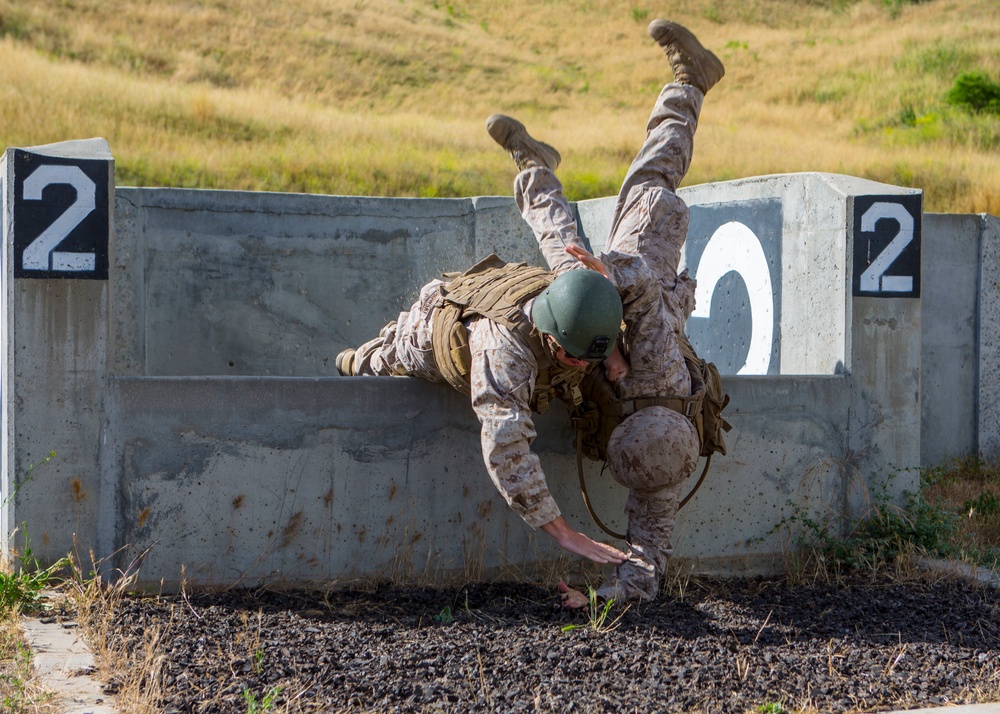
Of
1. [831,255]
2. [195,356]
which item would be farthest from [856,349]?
[195,356]

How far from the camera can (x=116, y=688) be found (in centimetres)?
Answer: 376

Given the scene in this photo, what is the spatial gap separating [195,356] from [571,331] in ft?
16.0

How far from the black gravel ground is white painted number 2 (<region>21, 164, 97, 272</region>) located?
1511 mm

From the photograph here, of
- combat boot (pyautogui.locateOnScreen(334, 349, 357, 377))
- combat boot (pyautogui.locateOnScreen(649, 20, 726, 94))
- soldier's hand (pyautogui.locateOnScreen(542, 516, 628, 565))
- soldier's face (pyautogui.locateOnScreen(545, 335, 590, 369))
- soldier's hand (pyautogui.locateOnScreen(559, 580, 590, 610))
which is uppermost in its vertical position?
combat boot (pyautogui.locateOnScreen(649, 20, 726, 94))

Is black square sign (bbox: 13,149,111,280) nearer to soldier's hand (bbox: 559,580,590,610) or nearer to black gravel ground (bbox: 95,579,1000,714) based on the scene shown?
black gravel ground (bbox: 95,579,1000,714)

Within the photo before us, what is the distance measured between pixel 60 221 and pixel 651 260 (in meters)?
2.77

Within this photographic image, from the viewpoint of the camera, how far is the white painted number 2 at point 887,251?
19.3 feet

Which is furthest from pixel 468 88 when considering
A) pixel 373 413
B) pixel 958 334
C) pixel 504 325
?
pixel 504 325

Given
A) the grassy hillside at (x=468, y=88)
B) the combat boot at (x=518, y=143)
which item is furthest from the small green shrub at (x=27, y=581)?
the grassy hillside at (x=468, y=88)

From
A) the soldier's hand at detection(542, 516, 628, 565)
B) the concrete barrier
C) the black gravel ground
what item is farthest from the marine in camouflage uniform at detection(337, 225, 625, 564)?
the concrete barrier

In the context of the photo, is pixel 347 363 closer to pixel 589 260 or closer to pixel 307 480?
pixel 307 480

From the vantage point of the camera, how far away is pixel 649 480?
466cm

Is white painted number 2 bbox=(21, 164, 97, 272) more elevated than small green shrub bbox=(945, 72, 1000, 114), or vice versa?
small green shrub bbox=(945, 72, 1000, 114)

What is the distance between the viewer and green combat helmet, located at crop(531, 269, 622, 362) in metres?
4.25
